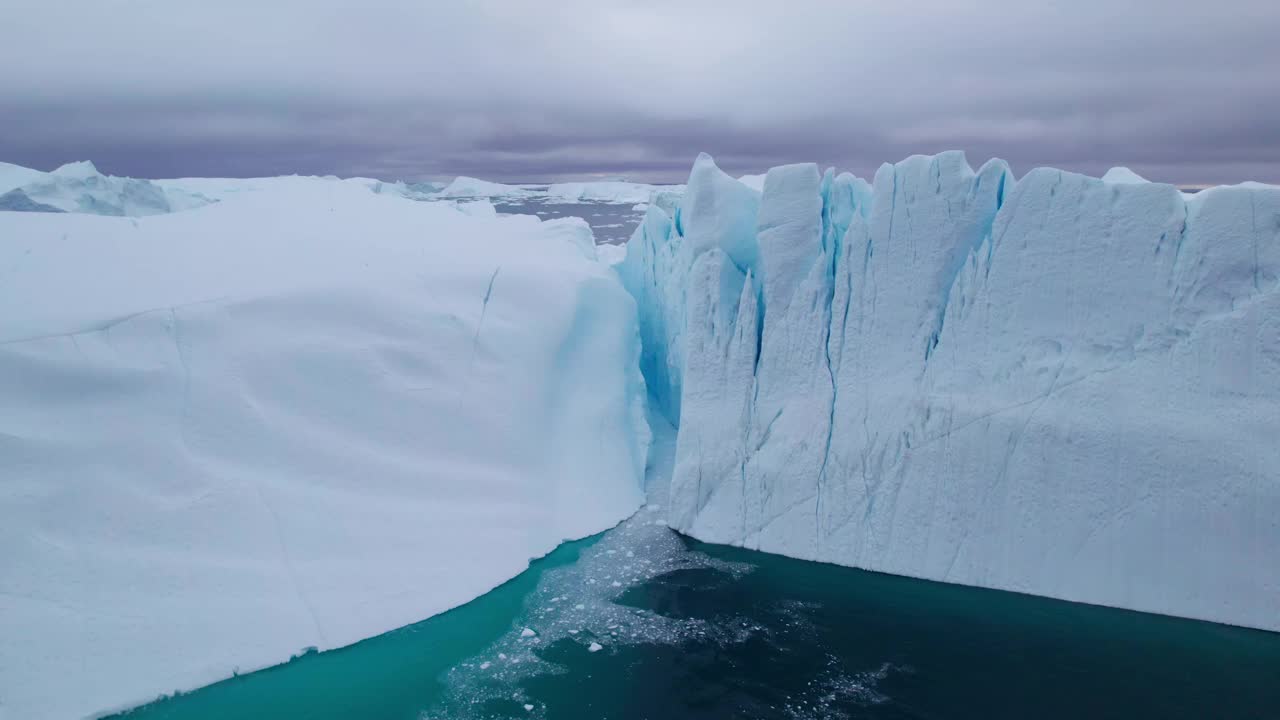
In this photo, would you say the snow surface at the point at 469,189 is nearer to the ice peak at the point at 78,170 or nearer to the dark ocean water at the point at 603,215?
the dark ocean water at the point at 603,215

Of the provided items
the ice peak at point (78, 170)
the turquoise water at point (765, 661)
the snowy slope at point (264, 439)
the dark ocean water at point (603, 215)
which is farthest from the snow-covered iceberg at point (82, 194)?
the dark ocean water at point (603, 215)

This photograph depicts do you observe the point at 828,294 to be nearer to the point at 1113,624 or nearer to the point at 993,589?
Answer: the point at 993,589

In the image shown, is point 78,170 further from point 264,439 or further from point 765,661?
point 765,661

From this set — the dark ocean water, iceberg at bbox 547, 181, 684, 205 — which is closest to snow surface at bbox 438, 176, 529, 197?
the dark ocean water

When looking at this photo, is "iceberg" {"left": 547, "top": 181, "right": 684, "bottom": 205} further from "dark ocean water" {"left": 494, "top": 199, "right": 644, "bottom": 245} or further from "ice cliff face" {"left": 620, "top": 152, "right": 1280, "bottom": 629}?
"ice cliff face" {"left": 620, "top": 152, "right": 1280, "bottom": 629}

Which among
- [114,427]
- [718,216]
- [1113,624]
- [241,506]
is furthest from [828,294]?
[114,427]
